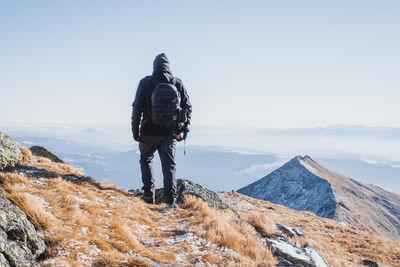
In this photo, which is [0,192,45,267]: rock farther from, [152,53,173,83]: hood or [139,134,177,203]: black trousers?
[152,53,173,83]: hood

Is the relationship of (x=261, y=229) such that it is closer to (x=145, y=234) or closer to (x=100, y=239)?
(x=145, y=234)

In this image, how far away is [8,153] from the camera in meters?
8.43


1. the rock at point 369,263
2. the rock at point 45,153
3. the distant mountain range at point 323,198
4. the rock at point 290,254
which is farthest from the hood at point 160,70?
the distant mountain range at point 323,198

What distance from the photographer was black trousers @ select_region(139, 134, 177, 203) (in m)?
8.78

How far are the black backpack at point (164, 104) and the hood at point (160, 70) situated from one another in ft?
1.16

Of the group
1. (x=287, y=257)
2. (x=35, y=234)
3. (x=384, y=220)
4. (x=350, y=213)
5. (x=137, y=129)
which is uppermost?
(x=137, y=129)

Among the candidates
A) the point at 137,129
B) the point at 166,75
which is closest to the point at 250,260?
the point at 137,129

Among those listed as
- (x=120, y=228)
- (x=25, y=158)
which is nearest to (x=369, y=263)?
(x=120, y=228)

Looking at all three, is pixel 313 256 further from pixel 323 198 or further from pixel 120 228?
pixel 323 198

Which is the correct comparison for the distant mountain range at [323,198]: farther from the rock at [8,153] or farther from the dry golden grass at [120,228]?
the rock at [8,153]

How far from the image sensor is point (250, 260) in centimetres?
559

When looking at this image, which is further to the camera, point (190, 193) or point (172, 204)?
point (190, 193)

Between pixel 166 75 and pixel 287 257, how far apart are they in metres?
6.41

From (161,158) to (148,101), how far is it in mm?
1972
